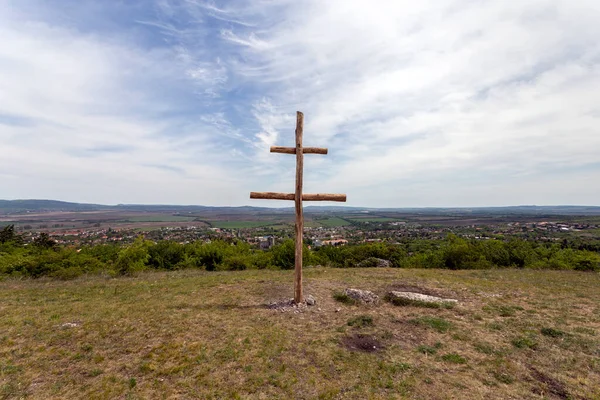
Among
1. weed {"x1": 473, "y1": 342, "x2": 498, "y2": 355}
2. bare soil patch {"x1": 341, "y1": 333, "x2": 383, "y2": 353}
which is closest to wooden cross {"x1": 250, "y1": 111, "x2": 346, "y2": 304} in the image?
bare soil patch {"x1": 341, "y1": 333, "x2": 383, "y2": 353}

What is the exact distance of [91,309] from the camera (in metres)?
9.04

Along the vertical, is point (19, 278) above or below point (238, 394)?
below

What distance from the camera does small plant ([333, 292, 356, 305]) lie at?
952 centimetres

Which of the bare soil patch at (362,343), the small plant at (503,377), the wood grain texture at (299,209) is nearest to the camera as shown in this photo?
the small plant at (503,377)

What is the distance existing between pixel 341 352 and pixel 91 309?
27.9 feet

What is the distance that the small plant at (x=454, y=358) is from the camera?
220 inches

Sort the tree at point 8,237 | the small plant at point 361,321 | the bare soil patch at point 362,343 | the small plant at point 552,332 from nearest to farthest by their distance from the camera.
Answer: the bare soil patch at point 362,343, the small plant at point 552,332, the small plant at point 361,321, the tree at point 8,237

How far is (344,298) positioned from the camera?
9820mm

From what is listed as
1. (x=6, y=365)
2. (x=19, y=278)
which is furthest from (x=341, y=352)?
(x=19, y=278)

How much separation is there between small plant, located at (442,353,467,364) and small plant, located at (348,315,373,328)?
216 cm

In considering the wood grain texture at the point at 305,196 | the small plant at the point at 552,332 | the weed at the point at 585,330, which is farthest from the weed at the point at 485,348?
the wood grain texture at the point at 305,196

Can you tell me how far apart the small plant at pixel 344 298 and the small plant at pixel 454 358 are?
151 inches

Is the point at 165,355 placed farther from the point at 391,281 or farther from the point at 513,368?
the point at 391,281

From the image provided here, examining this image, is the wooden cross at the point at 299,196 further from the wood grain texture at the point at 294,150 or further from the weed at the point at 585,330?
the weed at the point at 585,330
